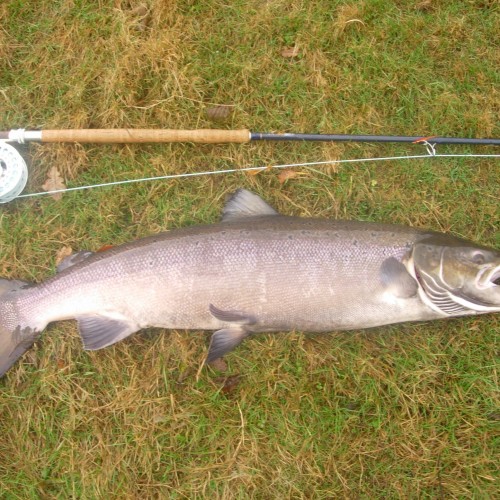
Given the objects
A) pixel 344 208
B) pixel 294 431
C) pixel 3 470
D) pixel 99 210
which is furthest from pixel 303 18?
pixel 3 470

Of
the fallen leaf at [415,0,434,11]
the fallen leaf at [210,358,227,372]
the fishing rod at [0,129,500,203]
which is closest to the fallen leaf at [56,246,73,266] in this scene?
the fishing rod at [0,129,500,203]

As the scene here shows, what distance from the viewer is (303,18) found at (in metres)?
3.03

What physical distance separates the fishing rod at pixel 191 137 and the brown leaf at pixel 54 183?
0.20 metres

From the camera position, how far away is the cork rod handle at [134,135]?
2.75 meters

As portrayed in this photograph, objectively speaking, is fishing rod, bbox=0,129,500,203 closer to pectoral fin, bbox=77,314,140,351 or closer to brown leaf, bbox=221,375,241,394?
pectoral fin, bbox=77,314,140,351

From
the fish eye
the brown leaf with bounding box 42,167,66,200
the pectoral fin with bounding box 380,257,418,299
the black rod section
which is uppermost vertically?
the black rod section

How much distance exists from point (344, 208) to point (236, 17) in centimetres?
147

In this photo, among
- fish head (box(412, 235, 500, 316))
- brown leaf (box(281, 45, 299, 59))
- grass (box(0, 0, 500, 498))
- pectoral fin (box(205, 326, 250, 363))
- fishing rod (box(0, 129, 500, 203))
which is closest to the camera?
fish head (box(412, 235, 500, 316))

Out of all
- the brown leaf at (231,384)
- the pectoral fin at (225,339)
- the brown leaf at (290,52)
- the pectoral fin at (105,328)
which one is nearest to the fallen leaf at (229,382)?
the brown leaf at (231,384)

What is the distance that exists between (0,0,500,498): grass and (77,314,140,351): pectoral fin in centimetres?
24

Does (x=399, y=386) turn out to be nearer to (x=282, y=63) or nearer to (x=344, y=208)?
(x=344, y=208)

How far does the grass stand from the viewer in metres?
2.60

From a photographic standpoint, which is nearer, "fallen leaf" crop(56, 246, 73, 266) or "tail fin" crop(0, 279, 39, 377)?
"tail fin" crop(0, 279, 39, 377)

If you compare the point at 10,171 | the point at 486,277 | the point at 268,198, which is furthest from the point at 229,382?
the point at 10,171
